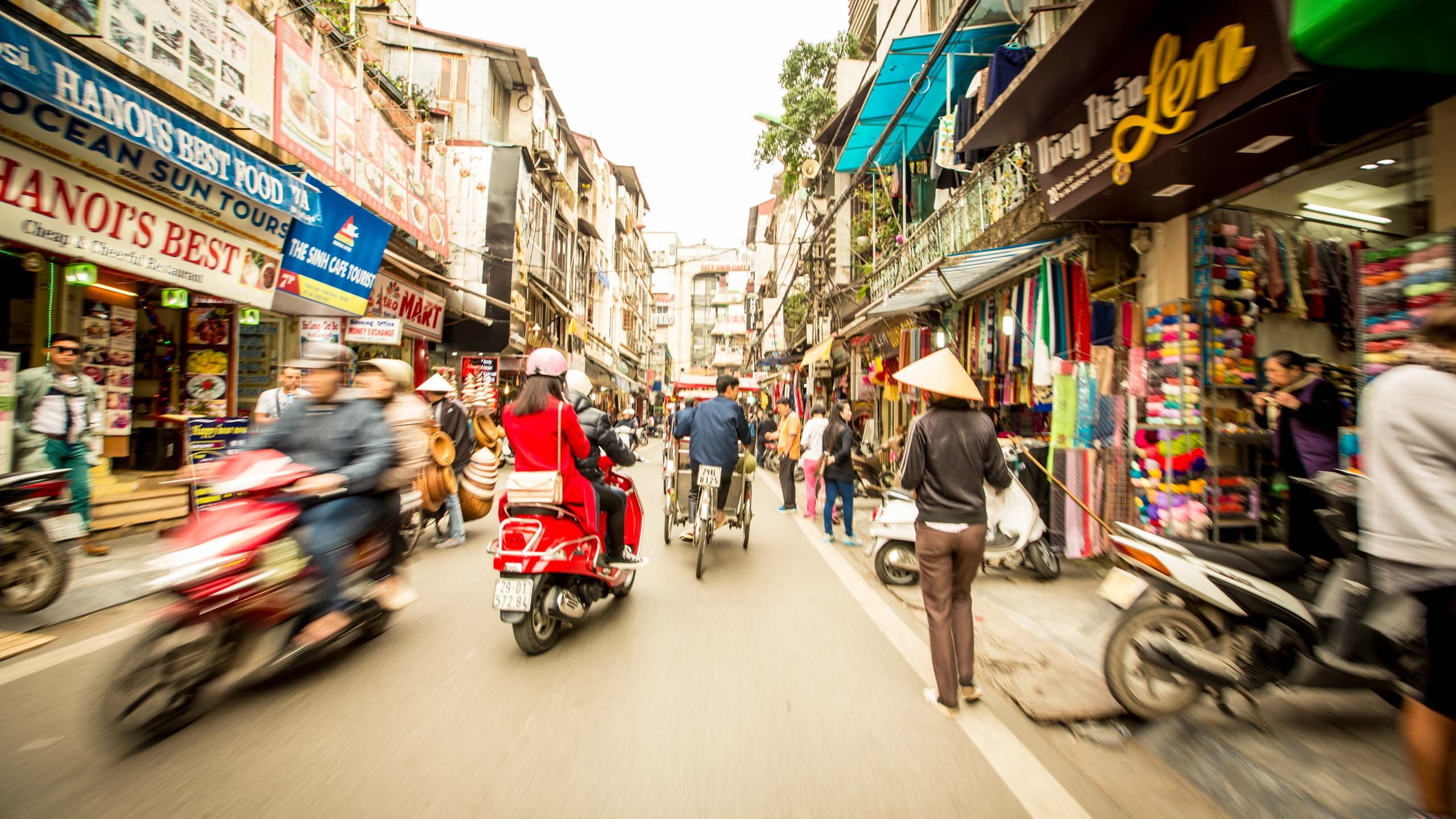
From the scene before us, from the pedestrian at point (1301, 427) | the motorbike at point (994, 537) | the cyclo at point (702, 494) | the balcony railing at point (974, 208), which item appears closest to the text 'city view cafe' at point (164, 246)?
the cyclo at point (702, 494)

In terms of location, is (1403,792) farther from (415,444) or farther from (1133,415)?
(415,444)

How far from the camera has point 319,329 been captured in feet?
36.5

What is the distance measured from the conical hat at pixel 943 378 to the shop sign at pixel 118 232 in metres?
7.77

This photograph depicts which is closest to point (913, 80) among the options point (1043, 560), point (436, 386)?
point (1043, 560)

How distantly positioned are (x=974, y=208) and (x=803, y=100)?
13636mm

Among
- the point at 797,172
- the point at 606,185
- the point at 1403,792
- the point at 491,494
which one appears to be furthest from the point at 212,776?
the point at 606,185

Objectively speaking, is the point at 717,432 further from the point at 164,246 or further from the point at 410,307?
the point at 410,307

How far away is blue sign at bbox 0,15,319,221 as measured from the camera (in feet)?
17.8

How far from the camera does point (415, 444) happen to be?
413 centimetres

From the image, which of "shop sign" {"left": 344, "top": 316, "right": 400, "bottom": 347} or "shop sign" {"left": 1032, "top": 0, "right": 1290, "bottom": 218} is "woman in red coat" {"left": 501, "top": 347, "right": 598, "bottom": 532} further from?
"shop sign" {"left": 344, "top": 316, "right": 400, "bottom": 347}

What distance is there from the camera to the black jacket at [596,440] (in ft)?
15.9

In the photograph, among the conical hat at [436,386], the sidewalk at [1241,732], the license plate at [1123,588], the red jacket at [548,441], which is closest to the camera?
the sidewalk at [1241,732]

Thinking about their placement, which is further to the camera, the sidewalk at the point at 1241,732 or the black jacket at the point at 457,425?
the black jacket at the point at 457,425

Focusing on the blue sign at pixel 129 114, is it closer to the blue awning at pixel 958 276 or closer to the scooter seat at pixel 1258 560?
the blue awning at pixel 958 276
